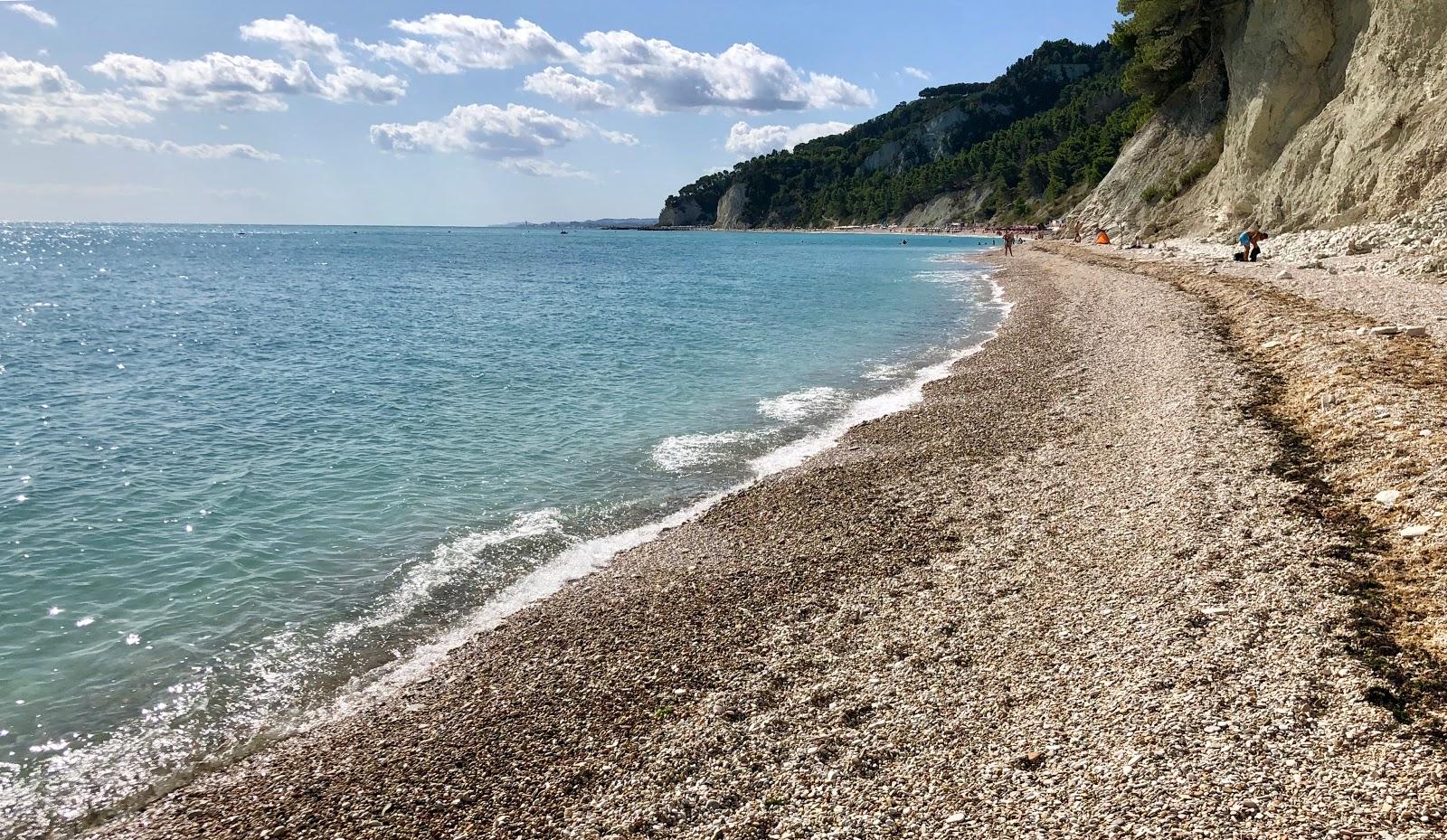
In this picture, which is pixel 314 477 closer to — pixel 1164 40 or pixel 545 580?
pixel 545 580

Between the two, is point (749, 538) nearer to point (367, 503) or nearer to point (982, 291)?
point (367, 503)

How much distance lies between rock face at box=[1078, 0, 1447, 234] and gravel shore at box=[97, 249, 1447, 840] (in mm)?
31373

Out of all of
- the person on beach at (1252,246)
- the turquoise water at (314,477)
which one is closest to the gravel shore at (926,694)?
the turquoise water at (314,477)

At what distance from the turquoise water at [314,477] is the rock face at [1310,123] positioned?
16.9 meters

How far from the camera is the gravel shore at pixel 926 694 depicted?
572 centimetres

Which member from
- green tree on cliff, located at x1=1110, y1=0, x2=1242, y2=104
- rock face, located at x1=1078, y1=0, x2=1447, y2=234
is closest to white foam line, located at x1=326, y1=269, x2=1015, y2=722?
rock face, located at x1=1078, y1=0, x2=1447, y2=234

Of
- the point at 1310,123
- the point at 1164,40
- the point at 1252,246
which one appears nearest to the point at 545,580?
the point at 1252,246

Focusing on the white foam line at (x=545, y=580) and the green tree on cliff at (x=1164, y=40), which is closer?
the white foam line at (x=545, y=580)

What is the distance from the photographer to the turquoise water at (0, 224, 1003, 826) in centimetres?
903

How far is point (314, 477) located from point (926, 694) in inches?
530

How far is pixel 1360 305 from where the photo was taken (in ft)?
72.8

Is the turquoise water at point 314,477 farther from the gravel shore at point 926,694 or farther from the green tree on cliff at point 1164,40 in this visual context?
the green tree on cliff at point 1164,40

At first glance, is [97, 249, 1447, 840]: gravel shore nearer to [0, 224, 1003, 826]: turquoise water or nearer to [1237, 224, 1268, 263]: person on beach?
[0, 224, 1003, 826]: turquoise water

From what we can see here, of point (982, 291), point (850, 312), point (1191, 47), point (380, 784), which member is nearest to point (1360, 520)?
point (380, 784)
